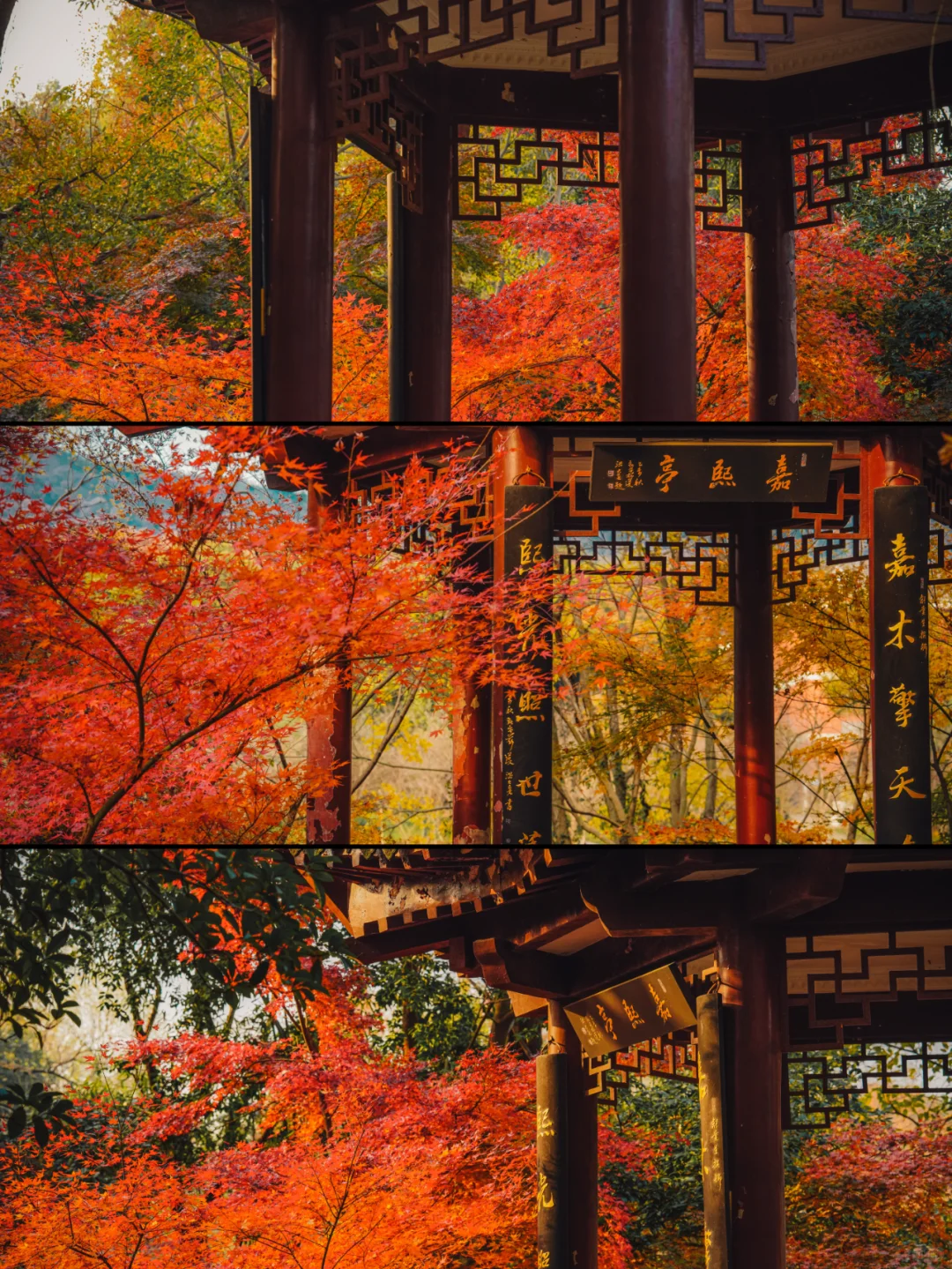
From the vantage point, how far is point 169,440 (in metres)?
4.67

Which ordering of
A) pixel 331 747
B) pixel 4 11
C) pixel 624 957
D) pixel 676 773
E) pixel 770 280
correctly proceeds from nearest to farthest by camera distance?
pixel 331 747, pixel 624 957, pixel 770 280, pixel 4 11, pixel 676 773

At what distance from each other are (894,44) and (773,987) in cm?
503

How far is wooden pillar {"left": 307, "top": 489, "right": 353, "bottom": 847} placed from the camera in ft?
15.6

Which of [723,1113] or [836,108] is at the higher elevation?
[836,108]

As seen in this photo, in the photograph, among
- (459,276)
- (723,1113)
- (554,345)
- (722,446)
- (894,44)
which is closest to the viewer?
(722,446)

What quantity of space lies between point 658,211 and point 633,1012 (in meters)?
3.31

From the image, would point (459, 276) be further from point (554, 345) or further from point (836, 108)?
point (836, 108)

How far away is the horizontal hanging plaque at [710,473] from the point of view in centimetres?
443

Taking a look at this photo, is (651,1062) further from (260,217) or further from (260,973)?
(260,217)

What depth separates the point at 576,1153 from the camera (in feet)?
22.1

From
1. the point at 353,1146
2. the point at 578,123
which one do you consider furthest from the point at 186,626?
the point at 353,1146

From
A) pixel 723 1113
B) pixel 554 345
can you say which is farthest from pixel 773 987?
pixel 554 345

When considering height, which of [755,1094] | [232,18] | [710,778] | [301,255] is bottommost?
[755,1094]

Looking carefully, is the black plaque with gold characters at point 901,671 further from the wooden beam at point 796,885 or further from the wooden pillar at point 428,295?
the wooden pillar at point 428,295
